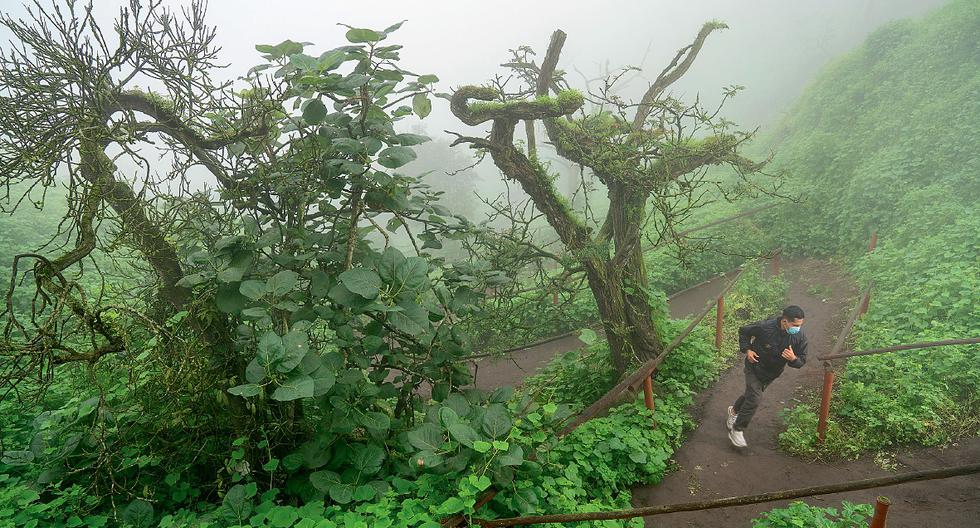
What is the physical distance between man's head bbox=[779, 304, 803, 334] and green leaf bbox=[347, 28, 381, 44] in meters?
4.87

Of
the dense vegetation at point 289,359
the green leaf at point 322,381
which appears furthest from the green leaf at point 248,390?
the green leaf at point 322,381

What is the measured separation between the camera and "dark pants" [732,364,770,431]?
512 centimetres

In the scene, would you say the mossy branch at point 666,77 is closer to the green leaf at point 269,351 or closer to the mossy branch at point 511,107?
the mossy branch at point 511,107

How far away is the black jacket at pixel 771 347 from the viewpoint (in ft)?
16.8

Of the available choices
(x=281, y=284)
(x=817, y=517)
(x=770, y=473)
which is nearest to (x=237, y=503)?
(x=281, y=284)

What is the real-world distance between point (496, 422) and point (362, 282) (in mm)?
1013

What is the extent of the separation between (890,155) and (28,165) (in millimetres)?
15381

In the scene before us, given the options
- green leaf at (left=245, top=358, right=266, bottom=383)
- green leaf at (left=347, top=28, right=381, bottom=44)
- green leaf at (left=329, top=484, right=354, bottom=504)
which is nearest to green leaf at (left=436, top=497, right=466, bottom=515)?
green leaf at (left=329, top=484, right=354, bottom=504)

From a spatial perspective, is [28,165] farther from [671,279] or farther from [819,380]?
[671,279]

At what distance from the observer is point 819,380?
20.4ft

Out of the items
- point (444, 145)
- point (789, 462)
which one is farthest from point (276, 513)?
point (444, 145)

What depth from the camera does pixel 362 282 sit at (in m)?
2.26

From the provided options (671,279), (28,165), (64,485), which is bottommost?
(671,279)

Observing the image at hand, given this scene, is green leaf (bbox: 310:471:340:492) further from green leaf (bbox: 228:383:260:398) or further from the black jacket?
the black jacket
